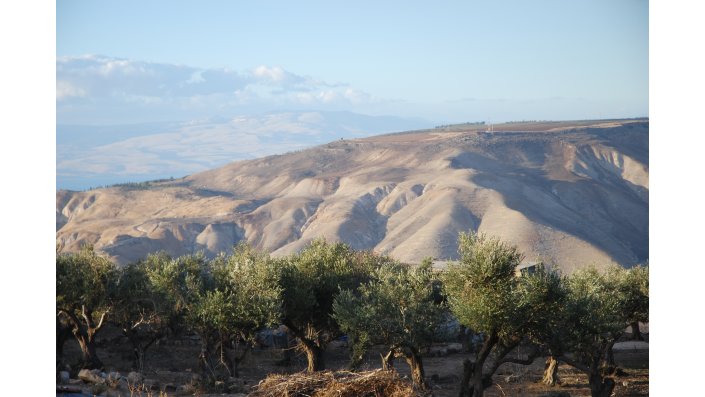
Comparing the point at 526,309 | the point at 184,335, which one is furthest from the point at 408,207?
the point at 526,309

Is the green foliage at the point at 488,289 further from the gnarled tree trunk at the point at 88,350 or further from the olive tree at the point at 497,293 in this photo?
the gnarled tree trunk at the point at 88,350

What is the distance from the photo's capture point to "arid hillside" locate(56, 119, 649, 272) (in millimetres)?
70375

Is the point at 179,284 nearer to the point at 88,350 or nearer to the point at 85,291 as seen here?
the point at 85,291

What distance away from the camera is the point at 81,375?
63.7ft

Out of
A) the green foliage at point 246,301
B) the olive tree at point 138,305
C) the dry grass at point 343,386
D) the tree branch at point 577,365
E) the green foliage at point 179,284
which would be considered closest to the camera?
the dry grass at point 343,386

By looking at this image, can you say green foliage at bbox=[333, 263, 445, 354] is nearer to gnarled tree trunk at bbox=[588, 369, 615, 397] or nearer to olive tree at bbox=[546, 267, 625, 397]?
olive tree at bbox=[546, 267, 625, 397]

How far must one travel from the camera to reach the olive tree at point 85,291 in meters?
21.9

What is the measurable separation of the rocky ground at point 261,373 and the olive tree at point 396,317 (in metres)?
2.19

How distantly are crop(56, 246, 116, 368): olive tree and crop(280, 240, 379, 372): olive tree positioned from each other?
18.6 ft

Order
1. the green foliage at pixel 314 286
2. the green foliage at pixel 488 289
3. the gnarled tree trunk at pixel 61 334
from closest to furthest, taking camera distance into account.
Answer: the green foliage at pixel 488 289 < the green foliage at pixel 314 286 < the gnarled tree trunk at pixel 61 334

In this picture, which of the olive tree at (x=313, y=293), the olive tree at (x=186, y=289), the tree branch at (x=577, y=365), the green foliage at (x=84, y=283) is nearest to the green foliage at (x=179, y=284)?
the olive tree at (x=186, y=289)

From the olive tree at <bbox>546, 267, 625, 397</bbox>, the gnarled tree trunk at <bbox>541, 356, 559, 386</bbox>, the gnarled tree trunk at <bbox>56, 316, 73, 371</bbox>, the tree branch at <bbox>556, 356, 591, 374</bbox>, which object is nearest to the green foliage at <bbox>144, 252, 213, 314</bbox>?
the gnarled tree trunk at <bbox>56, 316, 73, 371</bbox>
